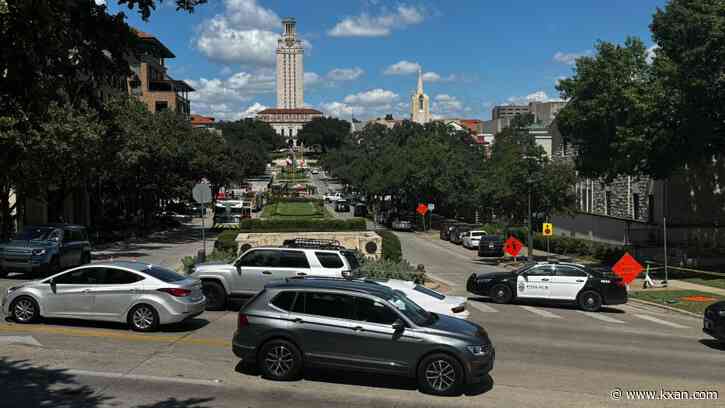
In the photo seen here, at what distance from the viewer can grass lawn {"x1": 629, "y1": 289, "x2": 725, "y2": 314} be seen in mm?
22172

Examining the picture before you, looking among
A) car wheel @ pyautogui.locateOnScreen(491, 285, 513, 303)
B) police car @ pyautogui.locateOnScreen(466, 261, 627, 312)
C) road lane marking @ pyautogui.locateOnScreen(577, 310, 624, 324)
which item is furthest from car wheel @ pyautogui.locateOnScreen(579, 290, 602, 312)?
car wheel @ pyautogui.locateOnScreen(491, 285, 513, 303)

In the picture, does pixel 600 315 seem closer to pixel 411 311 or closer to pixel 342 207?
pixel 411 311

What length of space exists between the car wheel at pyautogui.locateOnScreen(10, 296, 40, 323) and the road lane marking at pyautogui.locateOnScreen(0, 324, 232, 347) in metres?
0.28

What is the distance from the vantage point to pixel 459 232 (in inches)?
2093

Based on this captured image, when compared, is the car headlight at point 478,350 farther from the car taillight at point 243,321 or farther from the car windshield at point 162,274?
the car windshield at point 162,274

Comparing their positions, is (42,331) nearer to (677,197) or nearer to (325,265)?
(325,265)

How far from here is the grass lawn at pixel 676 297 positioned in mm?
22172

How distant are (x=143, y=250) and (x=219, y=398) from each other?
104 ft

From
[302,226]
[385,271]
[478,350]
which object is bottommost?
[478,350]

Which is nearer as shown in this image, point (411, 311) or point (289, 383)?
point (289, 383)

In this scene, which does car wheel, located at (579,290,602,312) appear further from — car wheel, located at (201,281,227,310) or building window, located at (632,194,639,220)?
building window, located at (632,194,639,220)

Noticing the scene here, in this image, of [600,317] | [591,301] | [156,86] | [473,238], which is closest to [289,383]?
[600,317]

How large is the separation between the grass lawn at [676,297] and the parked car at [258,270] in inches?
445

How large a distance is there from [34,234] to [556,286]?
1796 cm
